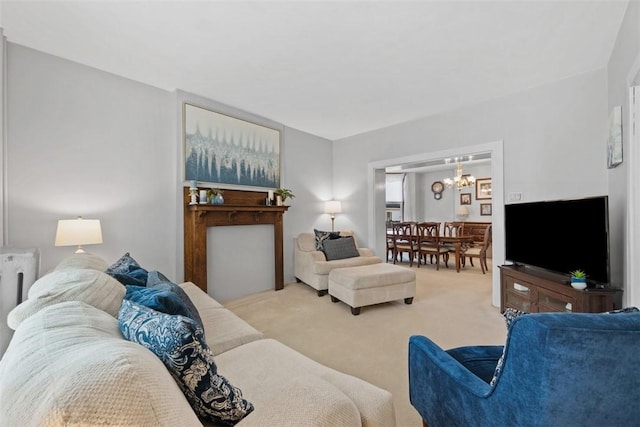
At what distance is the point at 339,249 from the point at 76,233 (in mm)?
3087

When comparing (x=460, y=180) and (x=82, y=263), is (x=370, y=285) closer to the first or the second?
(x=82, y=263)

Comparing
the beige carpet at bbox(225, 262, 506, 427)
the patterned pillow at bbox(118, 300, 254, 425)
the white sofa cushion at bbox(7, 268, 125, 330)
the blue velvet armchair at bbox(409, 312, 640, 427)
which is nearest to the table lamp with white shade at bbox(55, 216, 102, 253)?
the white sofa cushion at bbox(7, 268, 125, 330)

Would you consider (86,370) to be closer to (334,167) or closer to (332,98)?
(332,98)

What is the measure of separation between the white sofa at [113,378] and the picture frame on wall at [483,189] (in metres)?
7.80

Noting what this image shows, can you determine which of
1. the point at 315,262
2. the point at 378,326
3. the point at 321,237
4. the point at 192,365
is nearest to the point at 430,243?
the point at 321,237

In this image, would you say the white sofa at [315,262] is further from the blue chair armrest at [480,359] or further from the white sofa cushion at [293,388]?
the blue chair armrest at [480,359]

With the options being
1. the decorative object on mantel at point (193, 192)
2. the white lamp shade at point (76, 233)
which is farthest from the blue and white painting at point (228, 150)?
the white lamp shade at point (76, 233)

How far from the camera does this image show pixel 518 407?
87cm

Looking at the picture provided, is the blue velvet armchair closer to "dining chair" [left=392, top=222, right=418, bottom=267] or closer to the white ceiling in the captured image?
→ the white ceiling

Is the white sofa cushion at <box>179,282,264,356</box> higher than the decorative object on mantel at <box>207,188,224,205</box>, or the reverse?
the decorative object on mantel at <box>207,188,224,205</box>

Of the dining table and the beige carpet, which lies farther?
the dining table

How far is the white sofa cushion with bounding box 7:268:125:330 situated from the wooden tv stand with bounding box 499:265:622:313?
122 inches

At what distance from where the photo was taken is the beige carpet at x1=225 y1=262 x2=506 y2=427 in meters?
2.13

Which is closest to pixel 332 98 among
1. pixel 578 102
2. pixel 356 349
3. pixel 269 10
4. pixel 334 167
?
pixel 269 10
